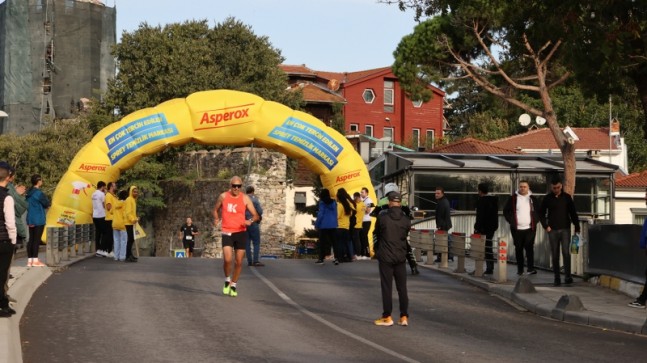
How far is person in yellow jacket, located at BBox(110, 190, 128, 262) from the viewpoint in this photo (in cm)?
2511

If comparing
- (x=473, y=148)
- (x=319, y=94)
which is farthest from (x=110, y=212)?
(x=319, y=94)

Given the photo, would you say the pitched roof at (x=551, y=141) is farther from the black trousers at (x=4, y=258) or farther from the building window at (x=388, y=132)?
the black trousers at (x=4, y=258)

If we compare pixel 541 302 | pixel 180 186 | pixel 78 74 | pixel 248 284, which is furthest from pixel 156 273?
pixel 78 74

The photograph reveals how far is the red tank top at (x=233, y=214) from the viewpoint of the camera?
1717 cm

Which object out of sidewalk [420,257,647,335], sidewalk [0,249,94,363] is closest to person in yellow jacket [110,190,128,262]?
sidewalk [0,249,94,363]

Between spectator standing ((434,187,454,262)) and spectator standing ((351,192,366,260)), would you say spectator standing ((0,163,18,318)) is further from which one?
spectator standing ((351,192,366,260))

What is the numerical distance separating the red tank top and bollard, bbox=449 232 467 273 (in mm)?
6673

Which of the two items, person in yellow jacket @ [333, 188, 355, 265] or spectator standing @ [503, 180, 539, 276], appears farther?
person in yellow jacket @ [333, 188, 355, 265]

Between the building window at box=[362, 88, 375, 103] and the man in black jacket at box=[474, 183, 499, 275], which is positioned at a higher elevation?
the building window at box=[362, 88, 375, 103]

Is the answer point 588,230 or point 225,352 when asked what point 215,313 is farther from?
point 588,230

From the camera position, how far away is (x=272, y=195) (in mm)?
62531

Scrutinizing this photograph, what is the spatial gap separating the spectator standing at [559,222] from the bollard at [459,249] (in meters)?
3.17

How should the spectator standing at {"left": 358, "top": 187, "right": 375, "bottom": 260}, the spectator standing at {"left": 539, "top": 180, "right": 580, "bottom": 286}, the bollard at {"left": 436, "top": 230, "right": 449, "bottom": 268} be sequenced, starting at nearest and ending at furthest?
1. the spectator standing at {"left": 539, "top": 180, "right": 580, "bottom": 286}
2. the bollard at {"left": 436, "top": 230, "right": 449, "bottom": 268}
3. the spectator standing at {"left": 358, "top": 187, "right": 375, "bottom": 260}

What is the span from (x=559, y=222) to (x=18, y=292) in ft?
30.9
